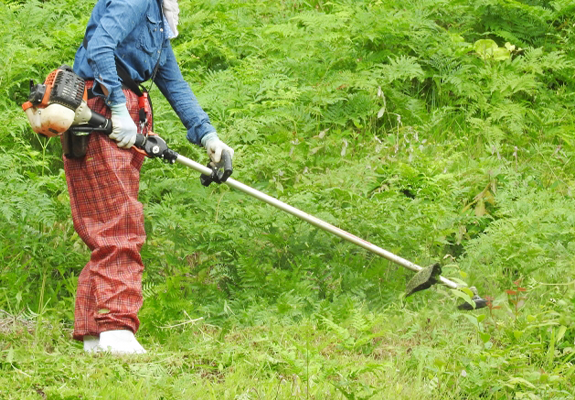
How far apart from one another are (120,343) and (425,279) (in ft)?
6.16

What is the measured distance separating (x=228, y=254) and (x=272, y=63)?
10.1ft

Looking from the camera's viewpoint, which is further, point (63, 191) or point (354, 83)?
point (354, 83)

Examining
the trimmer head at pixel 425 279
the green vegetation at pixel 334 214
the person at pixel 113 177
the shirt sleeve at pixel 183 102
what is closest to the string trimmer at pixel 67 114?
the trimmer head at pixel 425 279

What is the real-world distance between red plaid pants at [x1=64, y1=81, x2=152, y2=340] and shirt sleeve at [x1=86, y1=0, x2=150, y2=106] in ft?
0.74

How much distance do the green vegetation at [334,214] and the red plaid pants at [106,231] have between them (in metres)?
0.25

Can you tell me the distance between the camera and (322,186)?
19.7 ft

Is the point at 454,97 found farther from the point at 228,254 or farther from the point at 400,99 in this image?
the point at 228,254

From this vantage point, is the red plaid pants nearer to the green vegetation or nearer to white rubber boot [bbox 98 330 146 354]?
white rubber boot [bbox 98 330 146 354]

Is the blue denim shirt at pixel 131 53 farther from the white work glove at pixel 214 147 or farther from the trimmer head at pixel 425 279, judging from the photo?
the trimmer head at pixel 425 279

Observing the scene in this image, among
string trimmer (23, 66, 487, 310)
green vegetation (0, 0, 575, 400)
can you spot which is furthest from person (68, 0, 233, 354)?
green vegetation (0, 0, 575, 400)

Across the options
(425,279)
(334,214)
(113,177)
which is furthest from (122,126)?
(425,279)

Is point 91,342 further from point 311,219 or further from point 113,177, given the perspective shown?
point 311,219

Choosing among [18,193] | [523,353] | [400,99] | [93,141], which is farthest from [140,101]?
[400,99]

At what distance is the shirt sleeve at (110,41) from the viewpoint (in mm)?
4078
